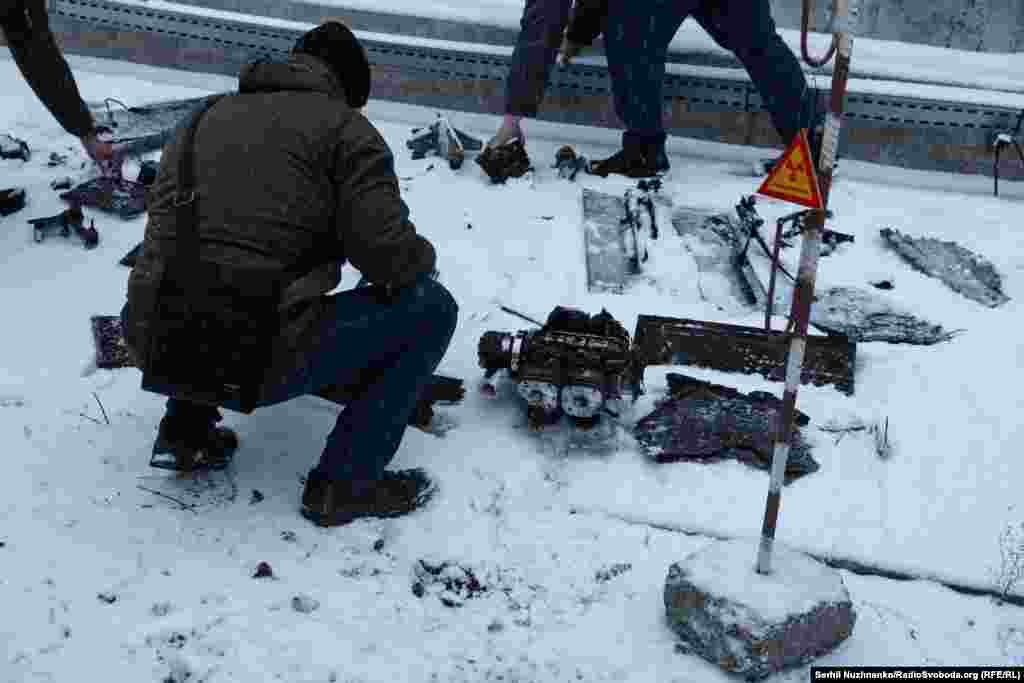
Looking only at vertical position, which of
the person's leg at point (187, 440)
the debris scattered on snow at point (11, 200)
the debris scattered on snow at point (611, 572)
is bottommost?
the debris scattered on snow at point (611, 572)

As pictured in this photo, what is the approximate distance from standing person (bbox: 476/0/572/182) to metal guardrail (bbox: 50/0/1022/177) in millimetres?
615

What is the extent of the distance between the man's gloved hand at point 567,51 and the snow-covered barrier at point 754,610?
4.27m

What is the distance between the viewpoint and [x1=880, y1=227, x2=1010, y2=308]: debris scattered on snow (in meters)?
4.80

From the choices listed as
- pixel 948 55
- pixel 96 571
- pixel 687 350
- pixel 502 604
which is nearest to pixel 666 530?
pixel 502 604

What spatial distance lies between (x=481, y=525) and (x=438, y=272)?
5.75 ft

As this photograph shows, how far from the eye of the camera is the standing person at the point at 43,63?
14.5 ft

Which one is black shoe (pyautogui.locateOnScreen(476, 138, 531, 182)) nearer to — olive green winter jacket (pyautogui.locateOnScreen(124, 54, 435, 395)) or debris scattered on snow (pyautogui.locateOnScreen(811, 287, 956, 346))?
debris scattered on snow (pyautogui.locateOnScreen(811, 287, 956, 346))

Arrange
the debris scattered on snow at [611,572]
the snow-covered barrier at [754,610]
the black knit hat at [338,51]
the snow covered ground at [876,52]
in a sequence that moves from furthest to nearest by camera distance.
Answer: the snow covered ground at [876,52] → the black knit hat at [338,51] → the debris scattered on snow at [611,572] → the snow-covered barrier at [754,610]

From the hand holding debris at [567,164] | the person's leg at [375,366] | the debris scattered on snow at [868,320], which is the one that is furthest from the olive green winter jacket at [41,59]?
the debris scattered on snow at [868,320]

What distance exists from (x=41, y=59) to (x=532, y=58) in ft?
8.55

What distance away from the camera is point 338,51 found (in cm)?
321

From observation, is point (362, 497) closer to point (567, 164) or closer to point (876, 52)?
point (567, 164)

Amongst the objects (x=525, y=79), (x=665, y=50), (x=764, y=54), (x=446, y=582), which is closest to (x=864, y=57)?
(x=764, y=54)

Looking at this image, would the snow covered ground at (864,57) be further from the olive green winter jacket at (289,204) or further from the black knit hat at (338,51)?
the olive green winter jacket at (289,204)
